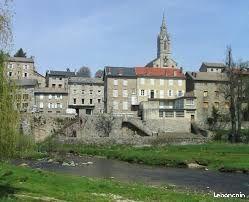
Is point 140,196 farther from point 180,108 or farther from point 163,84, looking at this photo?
point 163,84

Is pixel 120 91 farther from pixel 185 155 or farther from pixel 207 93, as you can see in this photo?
pixel 185 155

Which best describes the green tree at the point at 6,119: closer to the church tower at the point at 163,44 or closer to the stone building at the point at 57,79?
the stone building at the point at 57,79

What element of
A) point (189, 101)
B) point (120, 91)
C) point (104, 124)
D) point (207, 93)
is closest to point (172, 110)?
point (189, 101)

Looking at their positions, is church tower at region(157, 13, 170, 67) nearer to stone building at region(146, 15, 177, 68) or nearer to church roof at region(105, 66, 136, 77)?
stone building at region(146, 15, 177, 68)

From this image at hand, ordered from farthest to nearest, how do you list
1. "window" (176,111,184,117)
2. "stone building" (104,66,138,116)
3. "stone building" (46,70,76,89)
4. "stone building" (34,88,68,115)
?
"stone building" (46,70,76,89)
"stone building" (34,88,68,115)
"stone building" (104,66,138,116)
"window" (176,111,184,117)

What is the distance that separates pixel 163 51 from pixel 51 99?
79.1 meters

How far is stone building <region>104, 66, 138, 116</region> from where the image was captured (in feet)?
390

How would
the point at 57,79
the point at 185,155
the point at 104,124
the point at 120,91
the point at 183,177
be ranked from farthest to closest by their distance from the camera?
the point at 57,79, the point at 120,91, the point at 104,124, the point at 185,155, the point at 183,177

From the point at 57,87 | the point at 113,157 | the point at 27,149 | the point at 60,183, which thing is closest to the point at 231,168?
the point at 113,157

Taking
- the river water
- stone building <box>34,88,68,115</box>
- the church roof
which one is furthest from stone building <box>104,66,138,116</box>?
the river water

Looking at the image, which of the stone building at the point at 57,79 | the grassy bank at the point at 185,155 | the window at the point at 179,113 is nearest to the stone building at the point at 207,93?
the window at the point at 179,113

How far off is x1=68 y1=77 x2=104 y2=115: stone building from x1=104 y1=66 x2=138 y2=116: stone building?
403cm

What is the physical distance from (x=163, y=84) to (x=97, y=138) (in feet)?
141

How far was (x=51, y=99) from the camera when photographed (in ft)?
394
